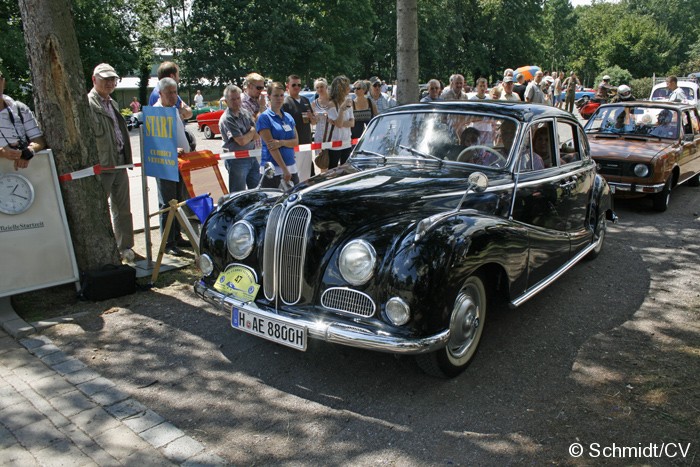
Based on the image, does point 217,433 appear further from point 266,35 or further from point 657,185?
point 266,35

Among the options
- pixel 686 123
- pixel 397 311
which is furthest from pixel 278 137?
pixel 686 123

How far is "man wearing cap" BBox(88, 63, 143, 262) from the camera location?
6.03m

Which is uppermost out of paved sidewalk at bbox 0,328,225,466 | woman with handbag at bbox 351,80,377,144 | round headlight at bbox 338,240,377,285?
woman with handbag at bbox 351,80,377,144

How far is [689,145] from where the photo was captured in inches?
377

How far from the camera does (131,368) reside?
→ 13.4ft

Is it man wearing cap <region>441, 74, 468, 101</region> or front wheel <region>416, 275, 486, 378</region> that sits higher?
man wearing cap <region>441, 74, 468, 101</region>

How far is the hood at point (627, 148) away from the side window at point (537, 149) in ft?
12.9

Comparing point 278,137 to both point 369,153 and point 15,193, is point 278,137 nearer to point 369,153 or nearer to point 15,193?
point 369,153

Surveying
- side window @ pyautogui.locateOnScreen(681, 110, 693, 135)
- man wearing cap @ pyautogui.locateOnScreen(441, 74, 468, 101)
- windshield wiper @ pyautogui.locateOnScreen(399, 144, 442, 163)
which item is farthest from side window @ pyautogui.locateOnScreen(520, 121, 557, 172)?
man wearing cap @ pyautogui.locateOnScreen(441, 74, 468, 101)

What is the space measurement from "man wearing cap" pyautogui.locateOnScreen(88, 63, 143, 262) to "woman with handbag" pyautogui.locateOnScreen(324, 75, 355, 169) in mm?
2934

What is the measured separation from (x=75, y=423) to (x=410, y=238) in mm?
2373

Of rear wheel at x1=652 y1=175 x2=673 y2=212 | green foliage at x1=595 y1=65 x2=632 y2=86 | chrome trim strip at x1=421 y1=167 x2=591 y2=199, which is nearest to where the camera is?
chrome trim strip at x1=421 y1=167 x2=591 y2=199

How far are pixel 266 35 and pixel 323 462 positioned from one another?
35242 millimetres

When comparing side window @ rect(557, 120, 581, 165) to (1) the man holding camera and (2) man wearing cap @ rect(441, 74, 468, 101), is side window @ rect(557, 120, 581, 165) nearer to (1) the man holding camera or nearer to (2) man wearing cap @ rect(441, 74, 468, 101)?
(1) the man holding camera
